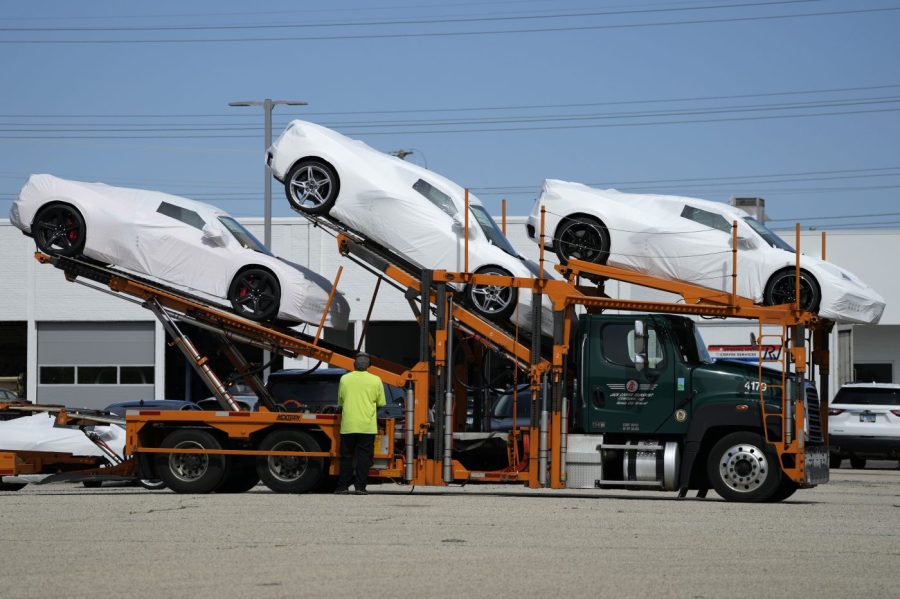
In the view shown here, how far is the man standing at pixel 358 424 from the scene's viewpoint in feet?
52.1

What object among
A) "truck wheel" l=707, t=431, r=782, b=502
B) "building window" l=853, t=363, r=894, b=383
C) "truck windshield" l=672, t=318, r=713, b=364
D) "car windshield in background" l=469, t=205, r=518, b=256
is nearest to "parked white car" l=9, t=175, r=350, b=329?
"car windshield in background" l=469, t=205, r=518, b=256

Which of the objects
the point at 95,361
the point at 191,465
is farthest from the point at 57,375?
the point at 191,465

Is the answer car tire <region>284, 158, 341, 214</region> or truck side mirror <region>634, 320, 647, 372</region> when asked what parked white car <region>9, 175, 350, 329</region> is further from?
truck side mirror <region>634, 320, 647, 372</region>

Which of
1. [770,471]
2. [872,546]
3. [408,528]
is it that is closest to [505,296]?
[770,471]

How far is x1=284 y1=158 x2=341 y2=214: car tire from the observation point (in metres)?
16.9

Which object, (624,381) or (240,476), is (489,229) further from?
(240,476)

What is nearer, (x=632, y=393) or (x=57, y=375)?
(x=632, y=393)

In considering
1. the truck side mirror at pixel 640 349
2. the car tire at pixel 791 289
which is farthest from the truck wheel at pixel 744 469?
the car tire at pixel 791 289

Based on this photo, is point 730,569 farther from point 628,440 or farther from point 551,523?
point 628,440

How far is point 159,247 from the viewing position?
16875 mm

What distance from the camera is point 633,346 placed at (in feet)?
52.6

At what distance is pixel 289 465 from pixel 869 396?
12.8 meters

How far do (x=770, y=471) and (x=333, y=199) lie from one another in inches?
228

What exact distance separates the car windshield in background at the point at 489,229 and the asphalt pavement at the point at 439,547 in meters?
3.02
